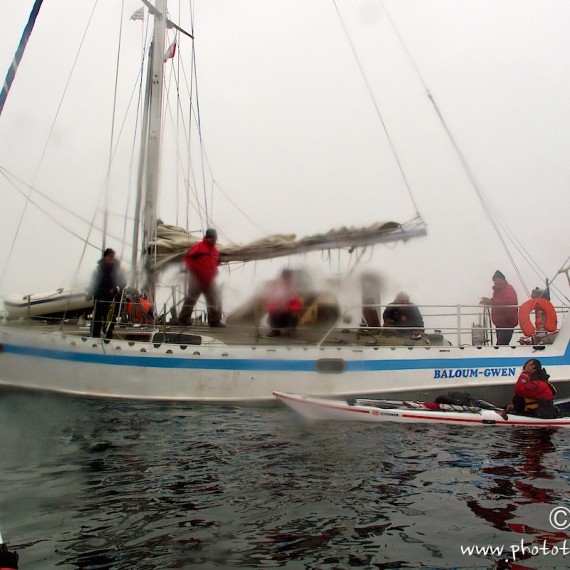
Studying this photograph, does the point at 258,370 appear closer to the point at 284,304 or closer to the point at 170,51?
the point at 284,304

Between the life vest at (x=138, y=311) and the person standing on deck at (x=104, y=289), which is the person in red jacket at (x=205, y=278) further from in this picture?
the person standing on deck at (x=104, y=289)

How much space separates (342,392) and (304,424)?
6.57ft

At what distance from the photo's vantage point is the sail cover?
13492 millimetres

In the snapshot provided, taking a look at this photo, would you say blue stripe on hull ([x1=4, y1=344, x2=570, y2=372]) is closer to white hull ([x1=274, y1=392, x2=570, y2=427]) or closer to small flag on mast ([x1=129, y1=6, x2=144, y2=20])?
white hull ([x1=274, y1=392, x2=570, y2=427])

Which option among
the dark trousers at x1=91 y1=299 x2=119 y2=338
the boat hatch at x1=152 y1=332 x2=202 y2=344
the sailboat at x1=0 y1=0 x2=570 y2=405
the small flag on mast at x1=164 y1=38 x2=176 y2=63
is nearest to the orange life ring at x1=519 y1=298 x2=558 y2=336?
the sailboat at x1=0 y1=0 x2=570 y2=405

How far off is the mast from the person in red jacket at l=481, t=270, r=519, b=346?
8.43 meters

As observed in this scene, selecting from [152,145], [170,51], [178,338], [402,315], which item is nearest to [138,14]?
[170,51]

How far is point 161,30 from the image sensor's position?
1680cm

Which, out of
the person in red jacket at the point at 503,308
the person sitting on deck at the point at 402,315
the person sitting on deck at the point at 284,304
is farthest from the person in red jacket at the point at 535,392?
the person sitting on deck at the point at 284,304

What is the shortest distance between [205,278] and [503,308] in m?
7.10

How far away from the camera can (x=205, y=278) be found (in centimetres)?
1367

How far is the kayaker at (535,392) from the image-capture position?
37.8 feet

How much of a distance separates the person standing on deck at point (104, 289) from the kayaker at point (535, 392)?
28.8 ft

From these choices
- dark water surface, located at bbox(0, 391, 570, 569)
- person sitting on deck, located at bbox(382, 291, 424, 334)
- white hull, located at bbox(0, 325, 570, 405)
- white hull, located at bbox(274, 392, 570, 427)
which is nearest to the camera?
dark water surface, located at bbox(0, 391, 570, 569)
